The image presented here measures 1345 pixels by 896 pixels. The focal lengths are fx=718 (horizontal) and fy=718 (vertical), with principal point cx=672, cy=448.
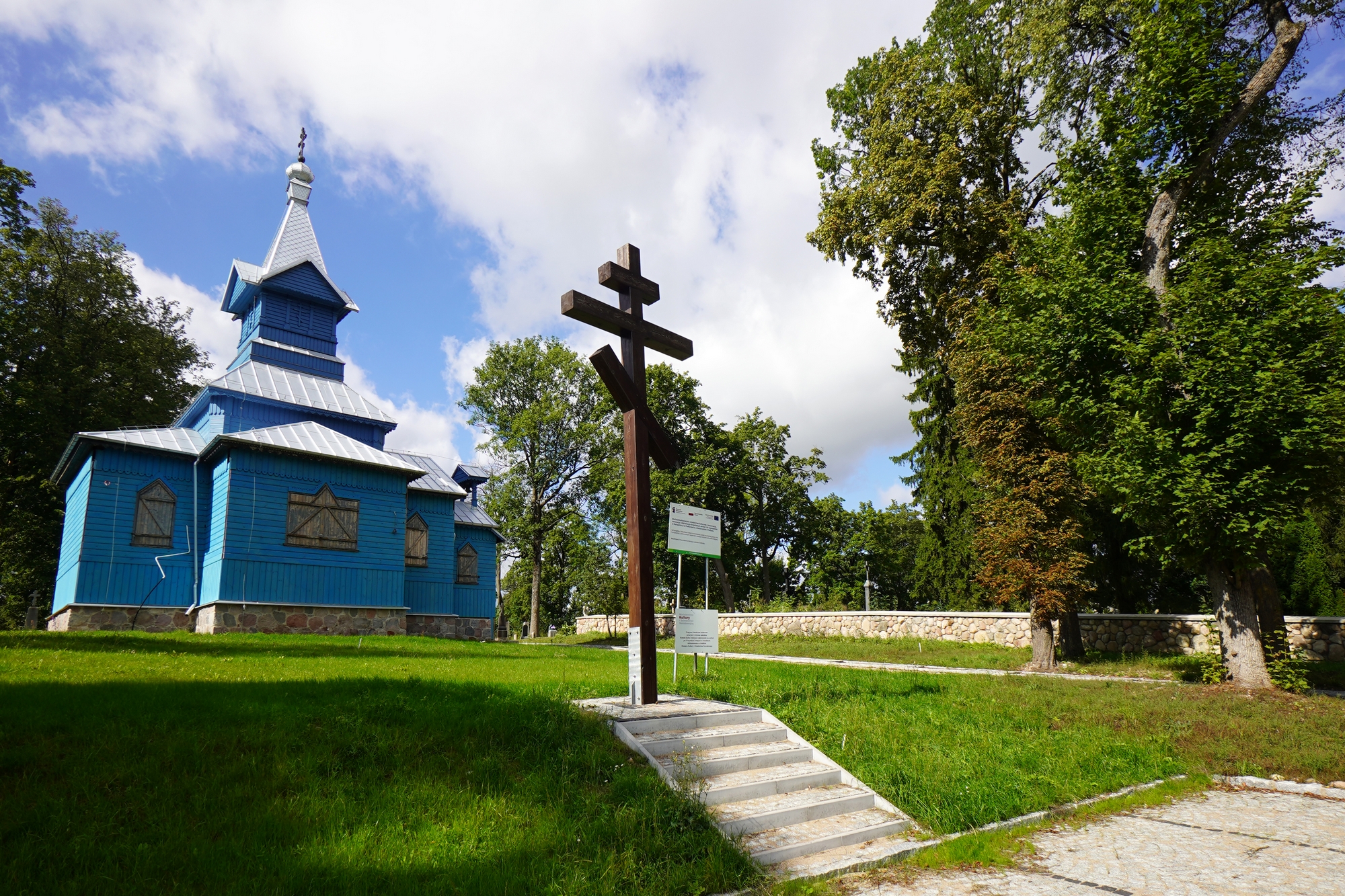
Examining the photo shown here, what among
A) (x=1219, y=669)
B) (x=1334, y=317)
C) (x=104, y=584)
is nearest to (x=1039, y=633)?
(x=1219, y=669)

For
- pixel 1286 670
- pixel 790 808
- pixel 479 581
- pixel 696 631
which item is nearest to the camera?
pixel 790 808

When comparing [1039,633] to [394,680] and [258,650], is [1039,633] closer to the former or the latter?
[394,680]

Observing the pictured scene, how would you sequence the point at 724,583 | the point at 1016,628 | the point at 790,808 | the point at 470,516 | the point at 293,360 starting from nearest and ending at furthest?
the point at 790,808, the point at 1016,628, the point at 293,360, the point at 470,516, the point at 724,583

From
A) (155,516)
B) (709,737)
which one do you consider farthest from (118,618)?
(709,737)

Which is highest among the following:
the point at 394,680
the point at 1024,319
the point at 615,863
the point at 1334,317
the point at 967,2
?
the point at 967,2

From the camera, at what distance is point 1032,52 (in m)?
16.0

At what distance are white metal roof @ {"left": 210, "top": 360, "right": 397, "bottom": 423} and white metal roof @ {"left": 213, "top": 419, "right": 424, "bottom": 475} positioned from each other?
7.94 feet

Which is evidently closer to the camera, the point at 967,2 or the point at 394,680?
the point at 394,680

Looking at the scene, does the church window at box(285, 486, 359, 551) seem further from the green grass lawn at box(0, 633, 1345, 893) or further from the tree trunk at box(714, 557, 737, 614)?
the tree trunk at box(714, 557, 737, 614)

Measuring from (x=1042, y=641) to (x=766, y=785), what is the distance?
11809 millimetres

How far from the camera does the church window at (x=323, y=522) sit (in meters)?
18.7

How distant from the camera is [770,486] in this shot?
3791 centimetres

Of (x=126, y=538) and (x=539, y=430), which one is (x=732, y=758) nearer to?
(x=126, y=538)

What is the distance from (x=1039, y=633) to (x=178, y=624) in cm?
2071
